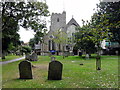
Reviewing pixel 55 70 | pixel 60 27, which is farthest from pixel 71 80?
pixel 60 27

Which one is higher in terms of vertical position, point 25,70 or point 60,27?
point 60,27

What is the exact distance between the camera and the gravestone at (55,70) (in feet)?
24.9

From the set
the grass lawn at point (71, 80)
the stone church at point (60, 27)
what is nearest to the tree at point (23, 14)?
the grass lawn at point (71, 80)

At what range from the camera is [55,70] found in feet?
25.1

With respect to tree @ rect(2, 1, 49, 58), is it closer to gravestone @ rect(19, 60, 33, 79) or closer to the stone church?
gravestone @ rect(19, 60, 33, 79)

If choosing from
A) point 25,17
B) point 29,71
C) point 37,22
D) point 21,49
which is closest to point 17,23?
point 25,17

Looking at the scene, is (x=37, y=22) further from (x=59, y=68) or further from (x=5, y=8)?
(x=59, y=68)

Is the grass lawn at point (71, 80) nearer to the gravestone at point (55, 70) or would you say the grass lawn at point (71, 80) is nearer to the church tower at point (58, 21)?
the gravestone at point (55, 70)

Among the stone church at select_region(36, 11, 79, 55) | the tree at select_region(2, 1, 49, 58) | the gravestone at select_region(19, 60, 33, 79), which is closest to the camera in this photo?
the gravestone at select_region(19, 60, 33, 79)

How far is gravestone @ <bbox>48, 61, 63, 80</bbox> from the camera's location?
299 inches

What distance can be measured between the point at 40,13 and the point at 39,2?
1.39 m

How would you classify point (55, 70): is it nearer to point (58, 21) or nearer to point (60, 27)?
point (60, 27)

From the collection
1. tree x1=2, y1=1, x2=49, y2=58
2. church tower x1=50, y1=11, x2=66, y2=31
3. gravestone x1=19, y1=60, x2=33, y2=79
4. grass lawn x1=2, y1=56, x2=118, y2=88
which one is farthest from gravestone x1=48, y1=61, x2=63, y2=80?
church tower x1=50, y1=11, x2=66, y2=31

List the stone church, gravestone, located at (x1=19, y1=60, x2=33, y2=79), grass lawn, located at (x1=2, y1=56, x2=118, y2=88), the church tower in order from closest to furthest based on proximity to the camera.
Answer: grass lawn, located at (x1=2, y1=56, x2=118, y2=88), gravestone, located at (x1=19, y1=60, x2=33, y2=79), the stone church, the church tower
